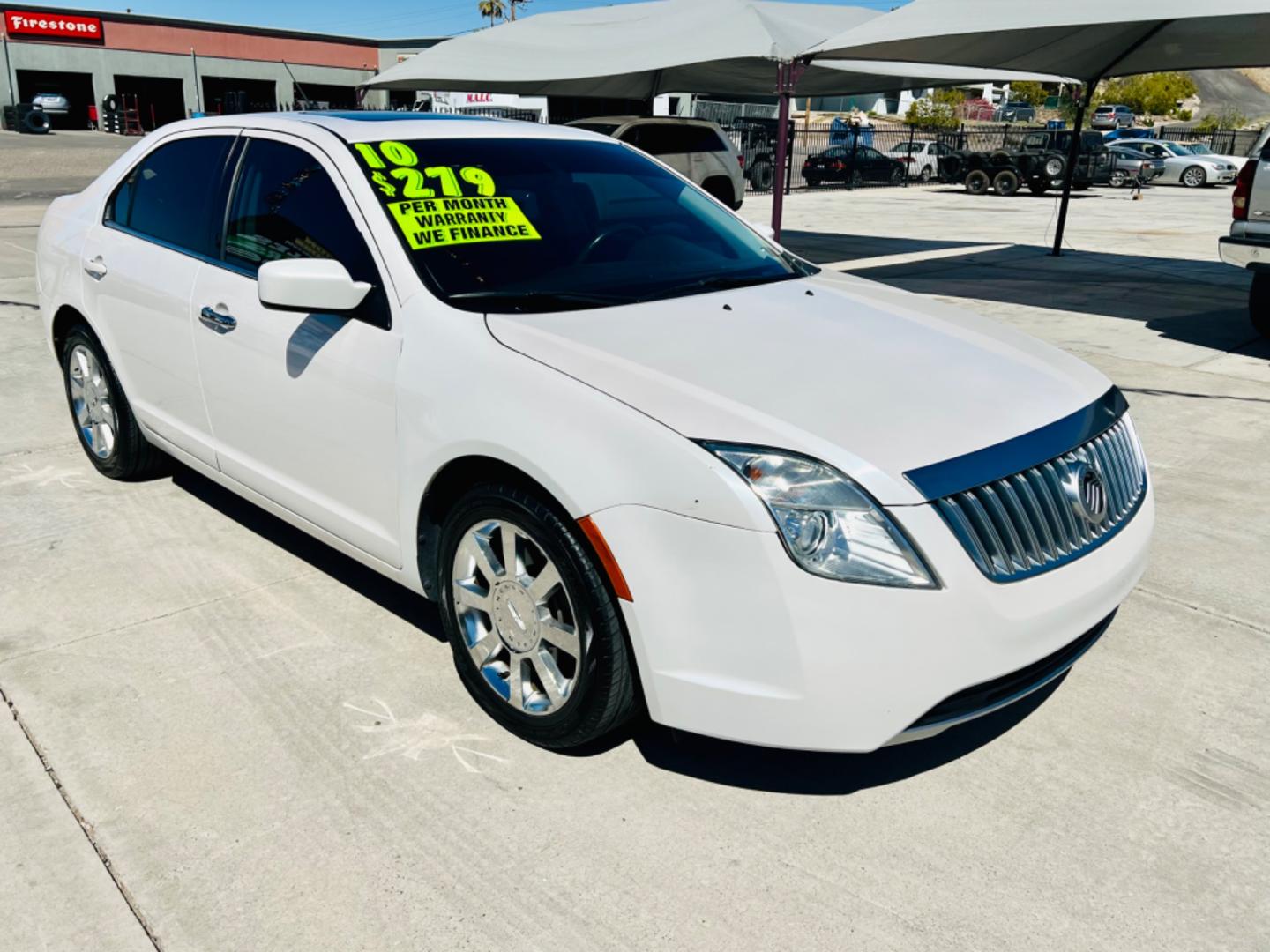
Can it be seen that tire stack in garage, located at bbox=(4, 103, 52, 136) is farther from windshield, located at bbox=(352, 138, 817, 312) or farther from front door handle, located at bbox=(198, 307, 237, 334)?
windshield, located at bbox=(352, 138, 817, 312)

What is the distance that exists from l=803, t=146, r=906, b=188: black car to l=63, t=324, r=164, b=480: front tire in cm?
2638

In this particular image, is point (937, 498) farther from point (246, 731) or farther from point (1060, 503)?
point (246, 731)

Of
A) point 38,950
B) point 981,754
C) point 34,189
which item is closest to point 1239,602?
point 981,754

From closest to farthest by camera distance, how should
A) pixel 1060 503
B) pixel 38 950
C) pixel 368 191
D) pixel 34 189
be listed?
1. pixel 38 950
2. pixel 1060 503
3. pixel 368 191
4. pixel 34 189

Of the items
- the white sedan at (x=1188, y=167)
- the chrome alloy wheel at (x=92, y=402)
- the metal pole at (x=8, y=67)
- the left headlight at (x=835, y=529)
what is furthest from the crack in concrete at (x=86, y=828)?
the metal pole at (x=8, y=67)

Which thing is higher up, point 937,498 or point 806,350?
point 806,350

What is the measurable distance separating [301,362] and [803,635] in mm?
1877

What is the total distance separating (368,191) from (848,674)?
2.04m

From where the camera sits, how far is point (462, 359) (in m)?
2.83

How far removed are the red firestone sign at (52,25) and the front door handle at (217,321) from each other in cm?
5763

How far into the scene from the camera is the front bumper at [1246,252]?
792 cm

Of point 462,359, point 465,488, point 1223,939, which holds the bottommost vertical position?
point 1223,939

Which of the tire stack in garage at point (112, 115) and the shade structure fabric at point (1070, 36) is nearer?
the shade structure fabric at point (1070, 36)

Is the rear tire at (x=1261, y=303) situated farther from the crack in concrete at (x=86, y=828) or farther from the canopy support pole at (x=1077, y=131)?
the crack in concrete at (x=86, y=828)
